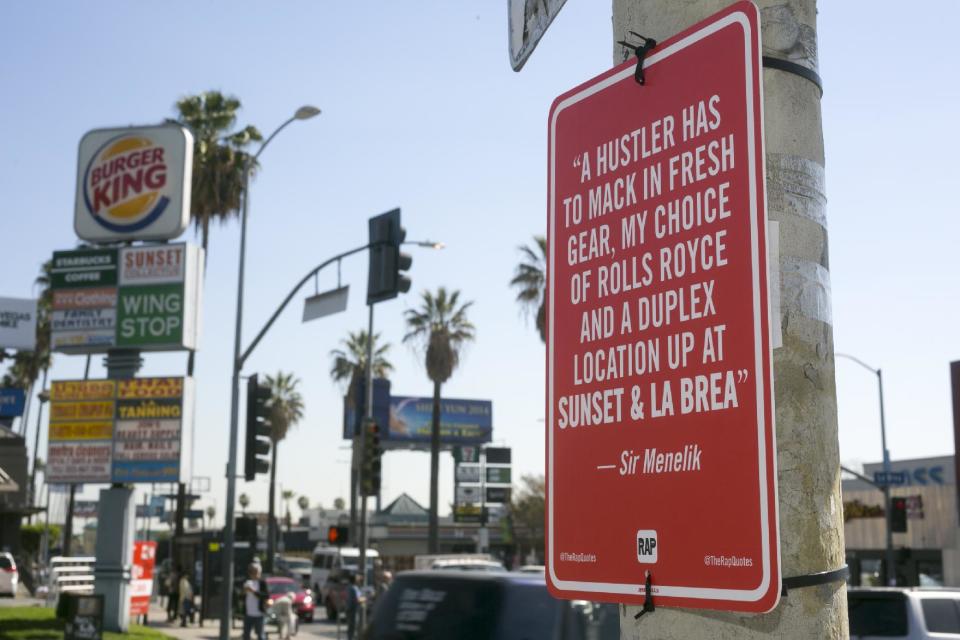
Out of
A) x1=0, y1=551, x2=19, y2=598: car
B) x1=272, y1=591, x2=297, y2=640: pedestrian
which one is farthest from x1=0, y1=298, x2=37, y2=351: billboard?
x1=272, y1=591, x2=297, y2=640: pedestrian

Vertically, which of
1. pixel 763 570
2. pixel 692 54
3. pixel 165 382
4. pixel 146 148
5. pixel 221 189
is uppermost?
pixel 221 189

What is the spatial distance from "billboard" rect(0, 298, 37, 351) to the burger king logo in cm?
3371

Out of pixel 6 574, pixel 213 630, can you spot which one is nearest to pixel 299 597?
pixel 213 630

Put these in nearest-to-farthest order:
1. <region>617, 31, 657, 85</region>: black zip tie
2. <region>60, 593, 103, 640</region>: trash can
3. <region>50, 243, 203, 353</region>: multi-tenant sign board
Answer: <region>617, 31, 657, 85</region>: black zip tie < <region>60, 593, 103, 640</region>: trash can < <region>50, 243, 203, 353</region>: multi-tenant sign board

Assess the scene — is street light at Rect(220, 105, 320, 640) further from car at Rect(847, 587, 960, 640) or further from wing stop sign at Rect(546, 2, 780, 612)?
wing stop sign at Rect(546, 2, 780, 612)

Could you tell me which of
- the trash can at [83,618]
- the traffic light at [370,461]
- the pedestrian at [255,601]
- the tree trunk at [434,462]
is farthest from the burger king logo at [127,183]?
the tree trunk at [434,462]

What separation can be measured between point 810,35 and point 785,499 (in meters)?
1.09

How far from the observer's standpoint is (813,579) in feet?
7.18

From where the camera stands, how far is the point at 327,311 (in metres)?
20.2

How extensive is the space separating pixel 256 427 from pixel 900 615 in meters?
12.7

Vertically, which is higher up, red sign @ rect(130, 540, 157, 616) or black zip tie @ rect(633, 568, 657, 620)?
black zip tie @ rect(633, 568, 657, 620)

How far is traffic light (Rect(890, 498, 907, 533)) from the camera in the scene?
1363 inches

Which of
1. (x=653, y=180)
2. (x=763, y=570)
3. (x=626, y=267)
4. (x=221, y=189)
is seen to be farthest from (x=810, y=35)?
(x=221, y=189)

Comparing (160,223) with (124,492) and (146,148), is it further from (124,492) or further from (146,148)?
(124,492)
